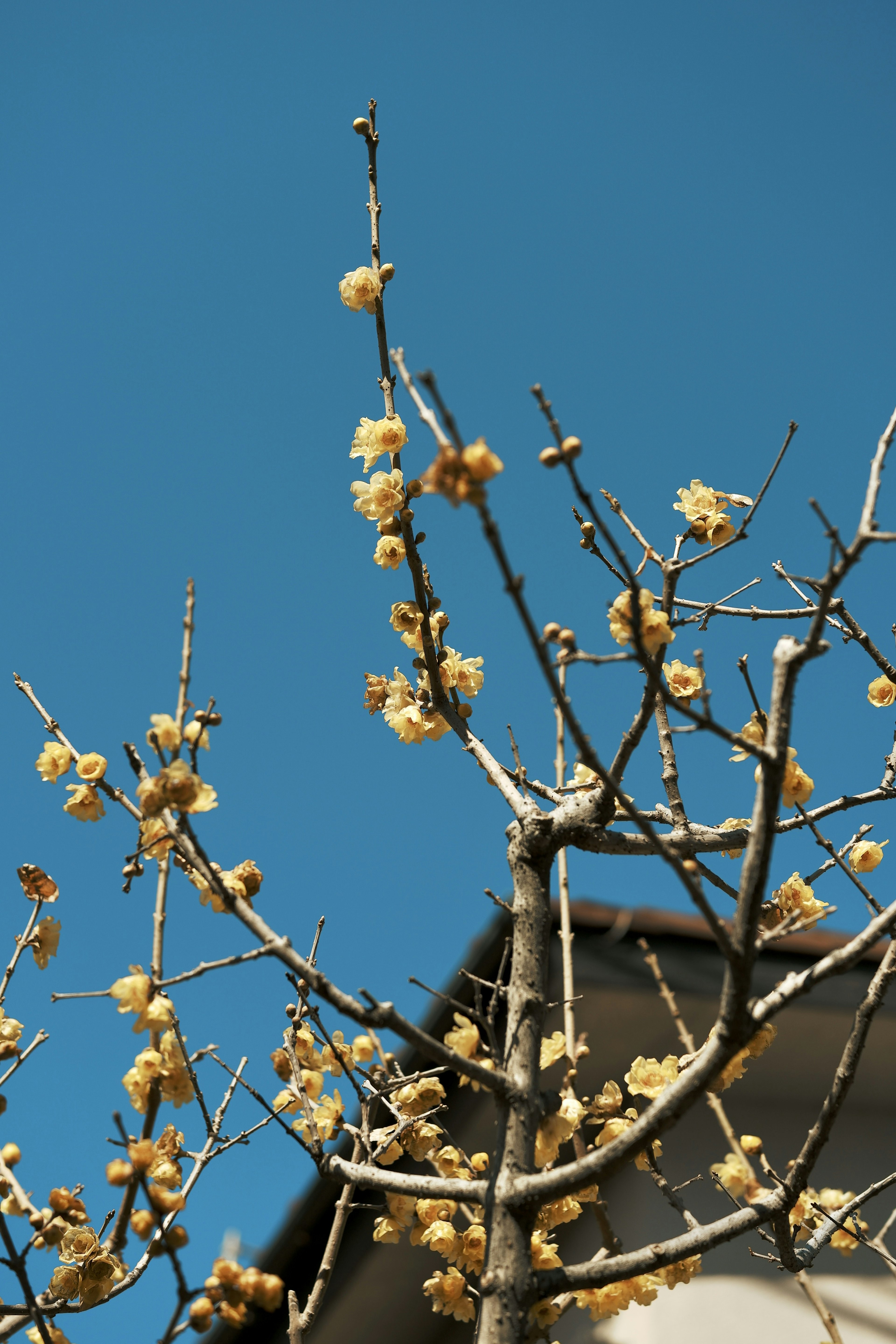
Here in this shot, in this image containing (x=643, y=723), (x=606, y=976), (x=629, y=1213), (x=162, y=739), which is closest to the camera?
(x=162, y=739)

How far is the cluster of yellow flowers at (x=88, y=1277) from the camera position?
192cm

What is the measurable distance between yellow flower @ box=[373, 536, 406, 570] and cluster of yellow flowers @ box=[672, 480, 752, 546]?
29.6 inches

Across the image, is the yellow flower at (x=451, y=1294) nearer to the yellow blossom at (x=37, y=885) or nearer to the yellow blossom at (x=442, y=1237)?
the yellow blossom at (x=442, y=1237)

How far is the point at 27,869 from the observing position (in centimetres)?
220

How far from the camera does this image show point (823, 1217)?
7.75 ft

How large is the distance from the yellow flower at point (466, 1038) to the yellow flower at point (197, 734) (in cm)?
107

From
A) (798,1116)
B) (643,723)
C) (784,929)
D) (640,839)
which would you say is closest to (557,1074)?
(798,1116)

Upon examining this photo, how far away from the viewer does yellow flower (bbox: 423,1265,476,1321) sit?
2.26 metres

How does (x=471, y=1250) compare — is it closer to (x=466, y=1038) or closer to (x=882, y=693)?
(x=466, y=1038)

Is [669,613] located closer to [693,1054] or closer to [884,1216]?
[693,1054]

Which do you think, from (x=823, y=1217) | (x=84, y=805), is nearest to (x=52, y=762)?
(x=84, y=805)

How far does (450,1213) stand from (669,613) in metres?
1.54

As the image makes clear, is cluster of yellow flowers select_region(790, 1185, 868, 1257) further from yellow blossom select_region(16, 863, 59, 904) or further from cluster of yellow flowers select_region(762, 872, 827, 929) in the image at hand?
yellow blossom select_region(16, 863, 59, 904)

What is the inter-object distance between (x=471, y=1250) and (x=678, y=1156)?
198 centimetres
